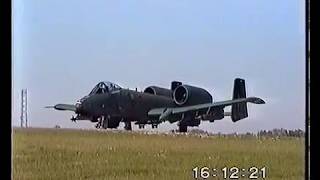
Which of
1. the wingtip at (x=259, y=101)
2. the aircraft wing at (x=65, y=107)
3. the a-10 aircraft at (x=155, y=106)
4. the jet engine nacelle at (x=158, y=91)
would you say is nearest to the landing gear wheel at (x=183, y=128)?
the a-10 aircraft at (x=155, y=106)

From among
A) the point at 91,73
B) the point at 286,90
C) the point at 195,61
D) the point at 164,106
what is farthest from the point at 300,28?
the point at 91,73

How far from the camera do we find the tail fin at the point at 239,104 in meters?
2.47

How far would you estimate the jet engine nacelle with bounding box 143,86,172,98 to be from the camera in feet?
8.09

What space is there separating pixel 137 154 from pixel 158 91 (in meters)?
0.23

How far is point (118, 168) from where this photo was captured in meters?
2.45

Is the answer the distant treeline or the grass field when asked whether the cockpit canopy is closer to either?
the grass field

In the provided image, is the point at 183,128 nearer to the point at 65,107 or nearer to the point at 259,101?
the point at 259,101

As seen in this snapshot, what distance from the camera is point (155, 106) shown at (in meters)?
2.50

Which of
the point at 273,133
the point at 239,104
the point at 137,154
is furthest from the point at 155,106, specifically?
the point at 273,133

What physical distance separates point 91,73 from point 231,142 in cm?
53

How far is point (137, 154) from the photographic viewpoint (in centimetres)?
246

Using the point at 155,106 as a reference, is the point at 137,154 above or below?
below

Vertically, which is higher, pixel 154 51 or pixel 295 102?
pixel 154 51

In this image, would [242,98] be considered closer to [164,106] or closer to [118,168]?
[164,106]
